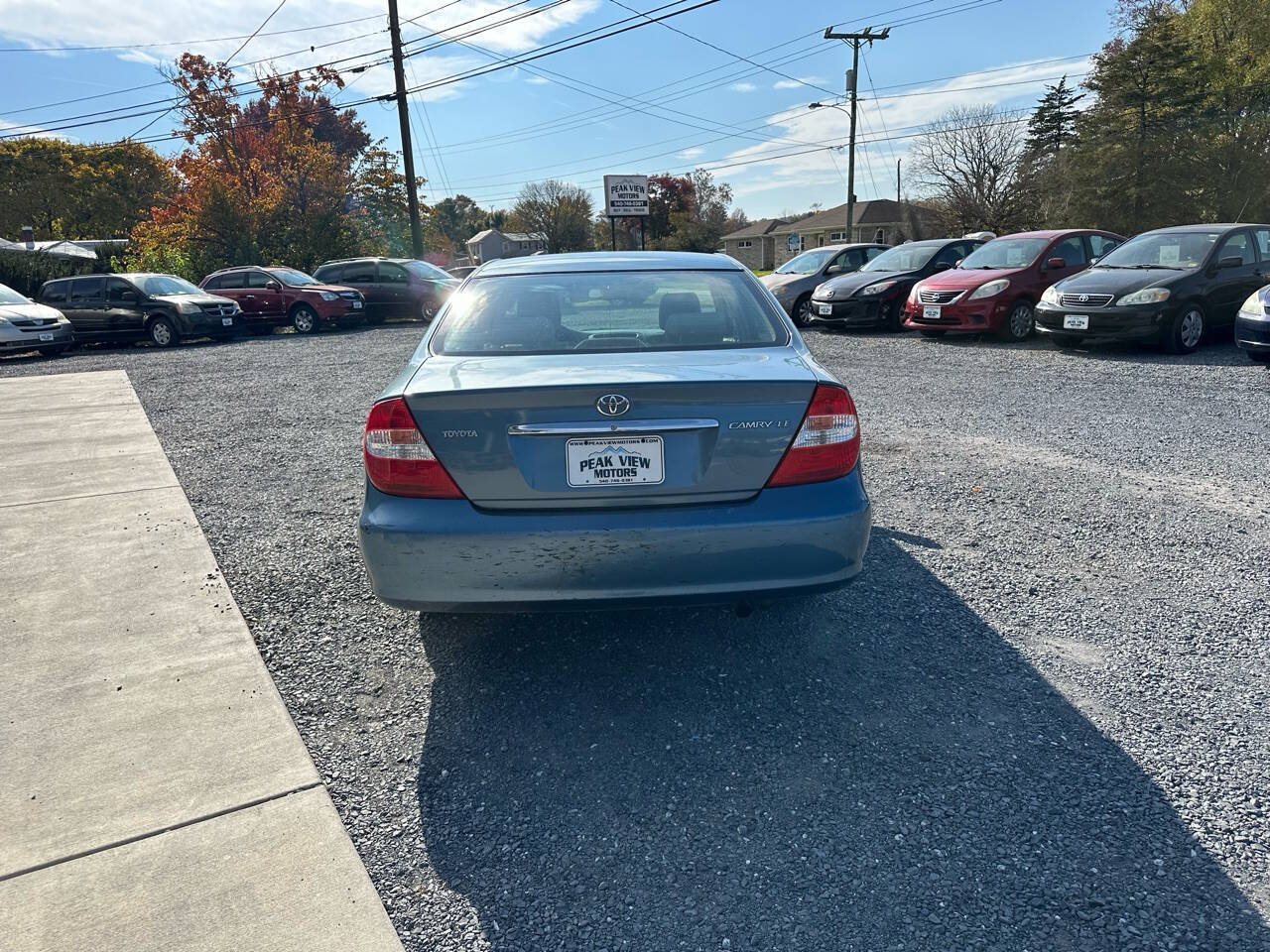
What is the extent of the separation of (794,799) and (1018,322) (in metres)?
11.5

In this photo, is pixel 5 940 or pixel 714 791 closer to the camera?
pixel 5 940

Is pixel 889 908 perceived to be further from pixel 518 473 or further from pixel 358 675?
pixel 358 675

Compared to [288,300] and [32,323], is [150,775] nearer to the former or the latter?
[32,323]

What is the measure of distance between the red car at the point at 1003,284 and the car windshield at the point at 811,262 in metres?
4.02

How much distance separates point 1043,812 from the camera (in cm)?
234

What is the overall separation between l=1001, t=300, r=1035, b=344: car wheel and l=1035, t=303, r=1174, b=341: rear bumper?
5.34ft

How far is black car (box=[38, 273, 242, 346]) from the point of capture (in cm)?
1708

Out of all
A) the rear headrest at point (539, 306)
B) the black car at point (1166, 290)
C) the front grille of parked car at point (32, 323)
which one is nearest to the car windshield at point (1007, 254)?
the black car at point (1166, 290)

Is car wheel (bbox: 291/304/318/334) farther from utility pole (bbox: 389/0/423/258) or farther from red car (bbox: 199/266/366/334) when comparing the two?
utility pole (bbox: 389/0/423/258)

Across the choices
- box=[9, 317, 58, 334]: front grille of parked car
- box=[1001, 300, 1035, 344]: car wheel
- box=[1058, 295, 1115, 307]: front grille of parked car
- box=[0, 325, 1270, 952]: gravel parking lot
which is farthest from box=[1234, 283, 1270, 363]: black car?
box=[9, 317, 58, 334]: front grille of parked car

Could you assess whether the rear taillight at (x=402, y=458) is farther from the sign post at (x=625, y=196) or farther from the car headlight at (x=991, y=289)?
the sign post at (x=625, y=196)

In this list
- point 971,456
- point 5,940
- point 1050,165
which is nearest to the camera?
point 5,940

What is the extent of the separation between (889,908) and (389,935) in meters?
1.20

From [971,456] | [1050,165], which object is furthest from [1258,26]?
[971,456]
